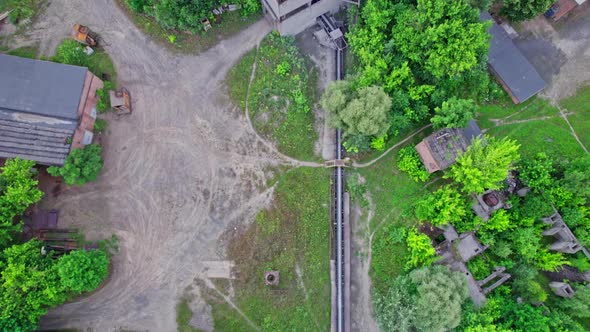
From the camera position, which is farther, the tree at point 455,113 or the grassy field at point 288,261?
the grassy field at point 288,261

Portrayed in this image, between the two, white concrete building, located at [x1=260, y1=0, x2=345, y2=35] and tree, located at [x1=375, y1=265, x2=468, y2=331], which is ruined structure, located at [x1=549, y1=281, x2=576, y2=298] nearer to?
tree, located at [x1=375, y1=265, x2=468, y2=331]

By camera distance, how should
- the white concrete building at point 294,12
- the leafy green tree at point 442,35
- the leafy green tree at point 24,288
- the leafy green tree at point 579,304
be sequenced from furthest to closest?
the white concrete building at point 294,12 → the leafy green tree at point 579,304 → the leafy green tree at point 442,35 → the leafy green tree at point 24,288

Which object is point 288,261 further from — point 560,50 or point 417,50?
point 560,50

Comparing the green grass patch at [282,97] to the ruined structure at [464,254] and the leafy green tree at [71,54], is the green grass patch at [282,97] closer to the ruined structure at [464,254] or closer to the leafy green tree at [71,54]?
the leafy green tree at [71,54]

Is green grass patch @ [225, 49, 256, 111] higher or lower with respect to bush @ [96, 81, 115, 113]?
higher

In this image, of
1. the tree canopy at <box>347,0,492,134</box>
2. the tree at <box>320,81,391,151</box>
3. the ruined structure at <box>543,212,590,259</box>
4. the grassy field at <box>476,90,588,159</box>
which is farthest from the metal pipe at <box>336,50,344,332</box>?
the ruined structure at <box>543,212,590,259</box>

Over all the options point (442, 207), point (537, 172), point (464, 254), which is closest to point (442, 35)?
point (442, 207)

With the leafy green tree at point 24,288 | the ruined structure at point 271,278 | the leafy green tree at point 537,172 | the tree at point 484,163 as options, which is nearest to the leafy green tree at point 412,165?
the tree at point 484,163
